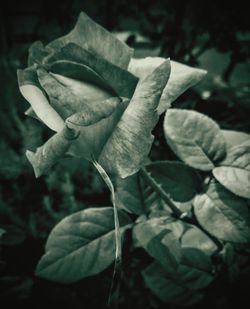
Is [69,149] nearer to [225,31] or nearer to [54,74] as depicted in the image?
[54,74]

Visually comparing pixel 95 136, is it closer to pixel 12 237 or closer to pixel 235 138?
pixel 235 138

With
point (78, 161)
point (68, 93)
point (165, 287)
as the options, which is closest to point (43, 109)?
point (68, 93)

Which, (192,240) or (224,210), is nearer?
(224,210)

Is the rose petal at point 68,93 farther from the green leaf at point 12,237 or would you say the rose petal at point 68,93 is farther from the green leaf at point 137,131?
the green leaf at point 12,237

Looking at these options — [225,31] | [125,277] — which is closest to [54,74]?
[125,277]

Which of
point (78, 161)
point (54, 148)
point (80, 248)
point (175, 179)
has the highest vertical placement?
point (54, 148)

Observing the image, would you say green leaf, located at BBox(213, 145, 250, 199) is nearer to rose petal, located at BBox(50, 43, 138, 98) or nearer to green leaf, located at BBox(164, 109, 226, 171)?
green leaf, located at BBox(164, 109, 226, 171)

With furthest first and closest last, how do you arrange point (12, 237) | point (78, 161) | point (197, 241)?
point (78, 161)
point (12, 237)
point (197, 241)
